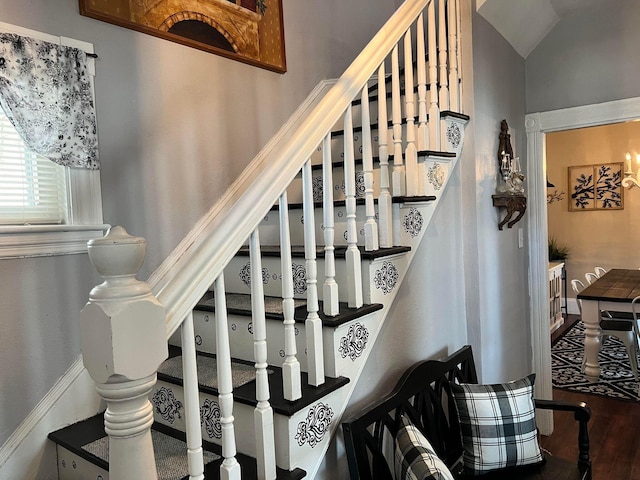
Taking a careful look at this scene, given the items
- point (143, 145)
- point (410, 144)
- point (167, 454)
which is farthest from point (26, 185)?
point (410, 144)

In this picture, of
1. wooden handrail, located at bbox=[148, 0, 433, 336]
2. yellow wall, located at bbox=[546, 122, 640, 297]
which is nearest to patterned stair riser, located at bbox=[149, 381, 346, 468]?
wooden handrail, located at bbox=[148, 0, 433, 336]

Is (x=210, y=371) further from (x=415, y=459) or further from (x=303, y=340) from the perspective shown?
(x=415, y=459)

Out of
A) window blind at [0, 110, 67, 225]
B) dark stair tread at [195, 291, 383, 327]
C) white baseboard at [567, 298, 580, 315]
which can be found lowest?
white baseboard at [567, 298, 580, 315]

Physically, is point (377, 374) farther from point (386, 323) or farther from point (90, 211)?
point (90, 211)

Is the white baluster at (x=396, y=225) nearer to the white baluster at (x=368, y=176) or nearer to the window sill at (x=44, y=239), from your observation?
the white baluster at (x=368, y=176)

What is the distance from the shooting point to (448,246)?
7.68 feet

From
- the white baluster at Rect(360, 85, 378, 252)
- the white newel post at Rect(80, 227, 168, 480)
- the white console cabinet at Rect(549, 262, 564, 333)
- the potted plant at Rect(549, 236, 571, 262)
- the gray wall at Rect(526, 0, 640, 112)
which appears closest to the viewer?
the white newel post at Rect(80, 227, 168, 480)

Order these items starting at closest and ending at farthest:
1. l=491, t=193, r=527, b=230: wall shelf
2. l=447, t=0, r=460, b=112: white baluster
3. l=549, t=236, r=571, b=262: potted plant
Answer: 1. l=447, t=0, r=460, b=112: white baluster
2. l=491, t=193, r=527, b=230: wall shelf
3. l=549, t=236, r=571, b=262: potted plant

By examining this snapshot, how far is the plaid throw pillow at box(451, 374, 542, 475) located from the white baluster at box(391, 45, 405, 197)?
945 millimetres

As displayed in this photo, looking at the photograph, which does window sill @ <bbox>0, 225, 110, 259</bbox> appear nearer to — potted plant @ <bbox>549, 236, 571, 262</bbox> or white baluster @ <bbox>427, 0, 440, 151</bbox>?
white baluster @ <bbox>427, 0, 440, 151</bbox>

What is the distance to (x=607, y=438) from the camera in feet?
10.0

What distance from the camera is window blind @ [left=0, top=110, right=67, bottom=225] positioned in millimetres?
1627

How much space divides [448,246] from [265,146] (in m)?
1.20

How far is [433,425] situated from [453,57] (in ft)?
5.81
